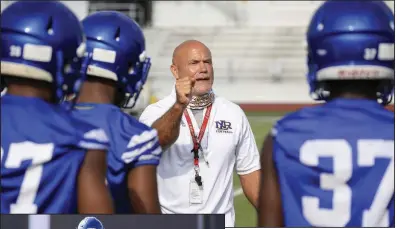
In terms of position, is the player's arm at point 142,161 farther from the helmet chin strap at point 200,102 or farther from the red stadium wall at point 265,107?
the red stadium wall at point 265,107

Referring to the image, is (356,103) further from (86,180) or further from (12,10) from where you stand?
(12,10)

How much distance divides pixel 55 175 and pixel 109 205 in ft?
0.67

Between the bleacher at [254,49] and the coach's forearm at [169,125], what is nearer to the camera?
the coach's forearm at [169,125]

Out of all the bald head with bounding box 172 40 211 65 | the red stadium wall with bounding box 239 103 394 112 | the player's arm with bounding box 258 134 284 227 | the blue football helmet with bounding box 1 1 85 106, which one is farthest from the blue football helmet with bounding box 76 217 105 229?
the red stadium wall with bounding box 239 103 394 112

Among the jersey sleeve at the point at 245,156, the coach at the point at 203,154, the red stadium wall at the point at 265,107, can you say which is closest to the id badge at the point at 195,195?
the coach at the point at 203,154

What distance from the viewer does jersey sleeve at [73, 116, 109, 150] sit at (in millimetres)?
1896

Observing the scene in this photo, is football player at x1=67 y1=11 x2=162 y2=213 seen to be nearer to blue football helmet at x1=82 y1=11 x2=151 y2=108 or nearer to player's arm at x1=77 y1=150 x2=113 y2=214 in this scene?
blue football helmet at x1=82 y1=11 x2=151 y2=108

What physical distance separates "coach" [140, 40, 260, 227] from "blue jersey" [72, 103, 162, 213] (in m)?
0.38

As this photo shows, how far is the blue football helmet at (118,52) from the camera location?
2363 millimetres

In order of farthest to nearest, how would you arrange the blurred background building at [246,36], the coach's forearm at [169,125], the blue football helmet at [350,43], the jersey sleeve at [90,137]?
the blurred background building at [246,36] → the coach's forearm at [169,125] → the blue football helmet at [350,43] → the jersey sleeve at [90,137]

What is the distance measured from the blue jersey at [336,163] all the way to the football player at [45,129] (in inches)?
18.9

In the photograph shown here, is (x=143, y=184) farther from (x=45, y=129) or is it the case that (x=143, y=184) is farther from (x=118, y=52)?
(x=118, y=52)

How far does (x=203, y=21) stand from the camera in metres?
14.3

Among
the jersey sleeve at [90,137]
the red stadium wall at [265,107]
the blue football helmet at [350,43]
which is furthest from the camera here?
the red stadium wall at [265,107]
